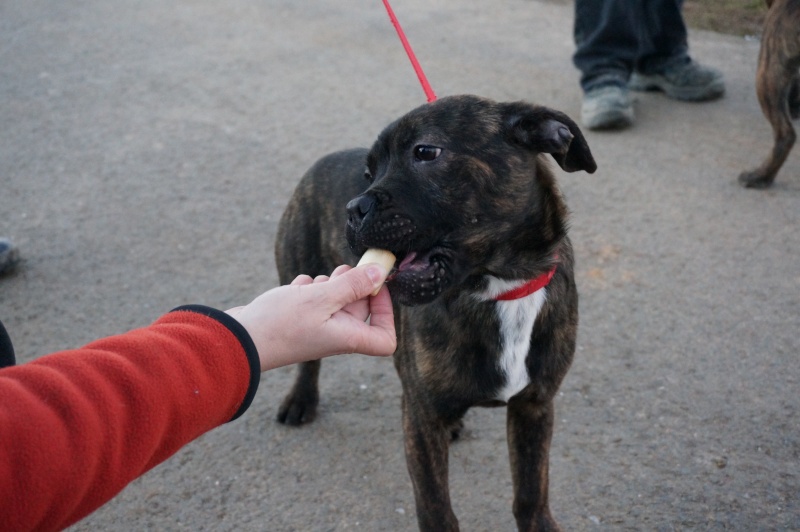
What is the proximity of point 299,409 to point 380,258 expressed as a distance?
1582 mm

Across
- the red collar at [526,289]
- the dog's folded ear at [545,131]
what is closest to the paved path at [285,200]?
the red collar at [526,289]

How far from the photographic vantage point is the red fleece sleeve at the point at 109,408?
1.48 metres

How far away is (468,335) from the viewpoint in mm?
2785

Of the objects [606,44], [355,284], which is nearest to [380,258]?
Answer: [355,284]

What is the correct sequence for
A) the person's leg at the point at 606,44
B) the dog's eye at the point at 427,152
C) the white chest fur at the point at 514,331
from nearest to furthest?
the dog's eye at the point at 427,152
the white chest fur at the point at 514,331
the person's leg at the point at 606,44

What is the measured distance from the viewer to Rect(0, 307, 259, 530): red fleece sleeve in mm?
1482

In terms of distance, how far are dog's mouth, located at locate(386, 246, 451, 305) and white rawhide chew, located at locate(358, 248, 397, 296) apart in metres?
0.04

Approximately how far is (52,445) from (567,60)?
6.75 meters

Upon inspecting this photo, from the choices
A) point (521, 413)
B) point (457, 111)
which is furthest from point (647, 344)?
point (457, 111)

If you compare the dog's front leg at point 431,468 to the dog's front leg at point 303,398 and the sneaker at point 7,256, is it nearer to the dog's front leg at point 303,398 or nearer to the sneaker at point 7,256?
the dog's front leg at point 303,398

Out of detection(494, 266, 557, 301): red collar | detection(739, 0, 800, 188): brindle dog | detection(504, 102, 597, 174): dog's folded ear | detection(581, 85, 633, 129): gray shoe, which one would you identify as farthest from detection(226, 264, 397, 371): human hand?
detection(581, 85, 633, 129): gray shoe

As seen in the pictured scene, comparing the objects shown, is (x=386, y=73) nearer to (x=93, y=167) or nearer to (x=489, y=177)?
(x=93, y=167)

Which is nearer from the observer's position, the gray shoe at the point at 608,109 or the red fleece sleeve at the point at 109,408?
the red fleece sleeve at the point at 109,408

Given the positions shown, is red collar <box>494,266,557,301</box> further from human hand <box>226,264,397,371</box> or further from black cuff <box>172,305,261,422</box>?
black cuff <box>172,305,261,422</box>
